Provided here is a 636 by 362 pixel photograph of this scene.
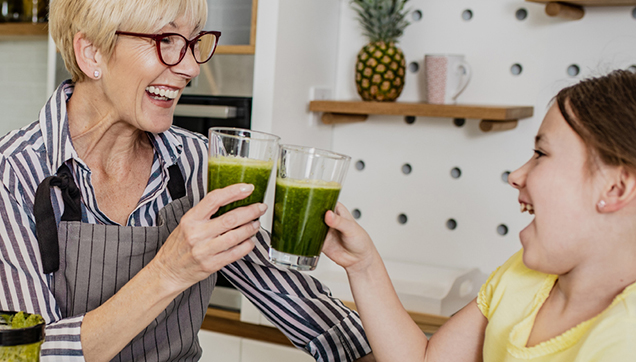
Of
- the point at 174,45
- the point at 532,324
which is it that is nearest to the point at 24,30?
the point at 174,45

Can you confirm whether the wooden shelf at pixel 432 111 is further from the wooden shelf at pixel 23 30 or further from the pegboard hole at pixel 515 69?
the wooden shelf at pixel 23 30

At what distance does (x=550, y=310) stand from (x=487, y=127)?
1.13 metres

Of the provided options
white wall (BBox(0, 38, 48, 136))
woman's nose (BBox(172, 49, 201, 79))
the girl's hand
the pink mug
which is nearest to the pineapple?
the pink mug

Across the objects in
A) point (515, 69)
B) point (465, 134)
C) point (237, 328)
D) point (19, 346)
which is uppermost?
point (515, 69)

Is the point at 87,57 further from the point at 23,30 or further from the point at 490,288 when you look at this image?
the point at 23,30

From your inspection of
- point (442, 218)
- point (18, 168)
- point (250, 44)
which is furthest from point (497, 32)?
point (18, 168)

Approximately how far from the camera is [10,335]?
637 mm

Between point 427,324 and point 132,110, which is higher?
point 132,110

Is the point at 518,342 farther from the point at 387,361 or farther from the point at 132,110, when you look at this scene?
the point at 132,110

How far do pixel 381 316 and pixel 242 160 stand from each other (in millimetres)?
421

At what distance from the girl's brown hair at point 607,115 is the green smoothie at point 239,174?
0.45 meters

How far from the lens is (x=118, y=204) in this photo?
137 cm

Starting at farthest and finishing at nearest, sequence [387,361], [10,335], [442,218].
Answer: [442,218] < [387,361] < [10,335]

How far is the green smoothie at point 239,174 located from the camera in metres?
0.91
